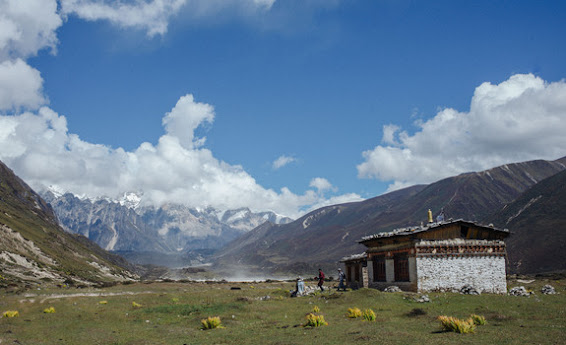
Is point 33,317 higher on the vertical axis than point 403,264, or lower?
lower

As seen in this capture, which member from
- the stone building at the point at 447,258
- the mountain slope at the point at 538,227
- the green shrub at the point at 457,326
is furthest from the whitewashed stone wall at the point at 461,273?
the mountain slope at the point at 538,227

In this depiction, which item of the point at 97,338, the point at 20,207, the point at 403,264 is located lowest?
the point at 97,338

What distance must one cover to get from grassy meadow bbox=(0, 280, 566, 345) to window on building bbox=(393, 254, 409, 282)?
4.48m

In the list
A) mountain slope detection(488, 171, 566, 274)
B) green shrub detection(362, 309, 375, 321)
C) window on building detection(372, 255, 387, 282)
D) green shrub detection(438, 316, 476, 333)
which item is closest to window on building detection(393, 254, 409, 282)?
window on building detection(372, 255, 387, 282)

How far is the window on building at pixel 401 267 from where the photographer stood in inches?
1518

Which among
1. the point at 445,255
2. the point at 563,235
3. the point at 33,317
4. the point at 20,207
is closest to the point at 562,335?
the point at 445,255

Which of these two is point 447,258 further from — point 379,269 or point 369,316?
point 369,316

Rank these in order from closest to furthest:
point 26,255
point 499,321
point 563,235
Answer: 1. point 499,321
2. point 26,255
3. point 563,235

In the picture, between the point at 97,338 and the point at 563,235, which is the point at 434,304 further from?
the point at 563,235

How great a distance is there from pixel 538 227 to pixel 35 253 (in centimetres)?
13148

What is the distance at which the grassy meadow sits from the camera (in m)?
19.1

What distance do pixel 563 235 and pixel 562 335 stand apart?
378 feet

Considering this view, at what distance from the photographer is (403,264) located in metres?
39.2

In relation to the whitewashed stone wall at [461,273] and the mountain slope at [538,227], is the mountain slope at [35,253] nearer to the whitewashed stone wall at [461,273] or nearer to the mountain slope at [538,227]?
the whitewashed stone wall at [461,273]
